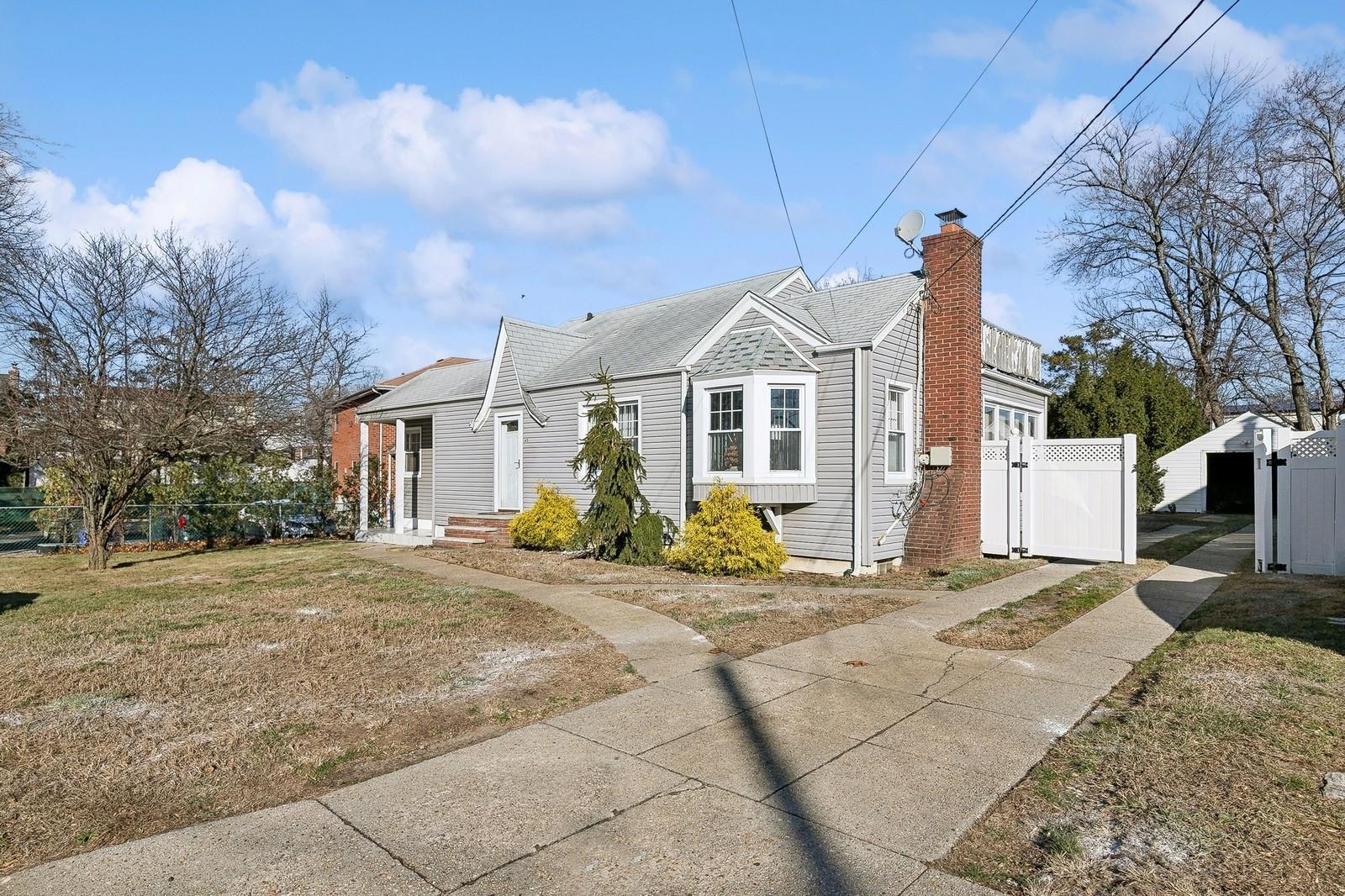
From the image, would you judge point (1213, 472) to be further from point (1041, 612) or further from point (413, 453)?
point (413, 453)

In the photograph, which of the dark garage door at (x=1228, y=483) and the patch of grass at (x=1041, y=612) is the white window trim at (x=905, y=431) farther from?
the dark garage door at (x=1228, y=483)

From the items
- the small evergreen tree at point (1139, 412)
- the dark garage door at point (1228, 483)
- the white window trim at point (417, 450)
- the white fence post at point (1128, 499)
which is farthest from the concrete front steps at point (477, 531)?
the dark garage door at point (1228, 483)

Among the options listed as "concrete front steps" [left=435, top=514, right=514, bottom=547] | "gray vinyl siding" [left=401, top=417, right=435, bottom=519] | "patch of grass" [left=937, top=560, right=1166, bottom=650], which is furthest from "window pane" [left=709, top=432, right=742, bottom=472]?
"gray vinyl siding" [left=401, top=417, right=435, bottom=519]

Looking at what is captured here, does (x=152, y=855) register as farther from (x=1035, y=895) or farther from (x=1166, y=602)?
(x=1166, y=602)

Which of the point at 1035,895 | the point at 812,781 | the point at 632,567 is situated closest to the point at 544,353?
the point at 632,567

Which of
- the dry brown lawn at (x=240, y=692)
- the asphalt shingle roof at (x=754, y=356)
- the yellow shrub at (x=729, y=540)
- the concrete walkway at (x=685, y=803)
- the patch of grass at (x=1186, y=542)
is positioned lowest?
the dry brown lawn at (x=240, y=692)

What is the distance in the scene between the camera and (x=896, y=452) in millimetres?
13359

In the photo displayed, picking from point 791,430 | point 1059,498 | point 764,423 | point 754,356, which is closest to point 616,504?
point 764,423

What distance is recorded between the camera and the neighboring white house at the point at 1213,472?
1127 inches

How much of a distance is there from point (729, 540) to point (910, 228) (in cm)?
648

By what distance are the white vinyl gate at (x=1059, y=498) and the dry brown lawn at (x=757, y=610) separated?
A: 4463 millimetres

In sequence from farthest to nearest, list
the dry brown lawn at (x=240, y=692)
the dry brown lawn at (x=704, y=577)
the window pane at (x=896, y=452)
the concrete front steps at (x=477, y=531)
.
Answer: the concrete front steps at (x=477, y=531) < the window pane at (x=896, y=452) < the dry brown lawn at (x=704, y=577) < the dry brown lawn at (x=240, y=692)

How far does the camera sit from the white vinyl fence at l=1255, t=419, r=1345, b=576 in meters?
10.6

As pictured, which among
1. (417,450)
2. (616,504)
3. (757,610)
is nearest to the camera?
(757,610)
